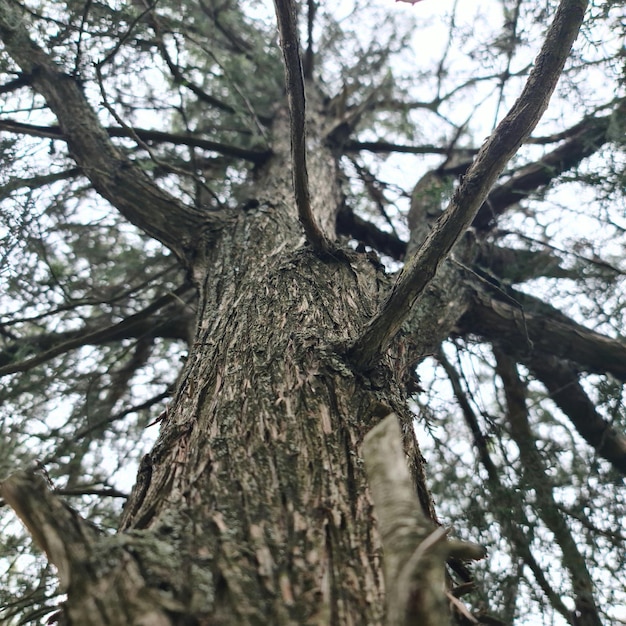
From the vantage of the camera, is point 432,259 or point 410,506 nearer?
point 410,506

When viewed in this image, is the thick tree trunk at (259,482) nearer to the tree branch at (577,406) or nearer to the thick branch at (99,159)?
the thick branch at (99,159)

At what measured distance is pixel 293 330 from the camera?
1857 mm

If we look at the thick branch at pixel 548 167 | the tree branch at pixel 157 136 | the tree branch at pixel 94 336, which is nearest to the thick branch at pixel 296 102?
the tree branch at pixel 94 336

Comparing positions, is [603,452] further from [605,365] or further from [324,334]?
[324,334]

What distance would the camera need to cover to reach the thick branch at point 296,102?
1.76 meters

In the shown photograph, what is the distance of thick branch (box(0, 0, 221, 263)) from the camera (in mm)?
2859

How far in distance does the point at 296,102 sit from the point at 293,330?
2.46 ft

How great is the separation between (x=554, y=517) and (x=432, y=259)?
81.4 inches

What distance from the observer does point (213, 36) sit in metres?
4.86

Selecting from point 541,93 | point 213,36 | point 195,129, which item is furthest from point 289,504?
point 213,36

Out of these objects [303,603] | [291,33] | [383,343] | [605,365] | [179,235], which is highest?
[179,235]

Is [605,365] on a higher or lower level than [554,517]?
higher

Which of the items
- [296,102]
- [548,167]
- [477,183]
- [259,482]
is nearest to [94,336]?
[296,102]

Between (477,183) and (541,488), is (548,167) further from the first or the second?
(477,183)
